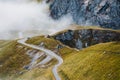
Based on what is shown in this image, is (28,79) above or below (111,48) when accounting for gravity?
below

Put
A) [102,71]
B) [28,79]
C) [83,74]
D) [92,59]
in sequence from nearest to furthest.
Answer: [102,71] < [83,74] < [92,59] < [28,79]

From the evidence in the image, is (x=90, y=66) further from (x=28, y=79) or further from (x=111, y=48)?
(x=28, y=79)

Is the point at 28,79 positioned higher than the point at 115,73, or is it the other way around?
the point at 115,73

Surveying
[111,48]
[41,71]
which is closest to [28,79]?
[41,71]

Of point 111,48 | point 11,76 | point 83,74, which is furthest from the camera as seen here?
point 11,76

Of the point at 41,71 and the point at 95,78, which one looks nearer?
the point at 95,78

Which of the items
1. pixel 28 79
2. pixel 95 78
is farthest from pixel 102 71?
pixel 28 79

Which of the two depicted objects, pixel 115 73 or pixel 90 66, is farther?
pixel 90 66

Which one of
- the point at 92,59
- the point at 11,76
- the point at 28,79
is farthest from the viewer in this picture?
the point at 11,76

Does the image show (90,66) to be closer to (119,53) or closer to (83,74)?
(83,74)
